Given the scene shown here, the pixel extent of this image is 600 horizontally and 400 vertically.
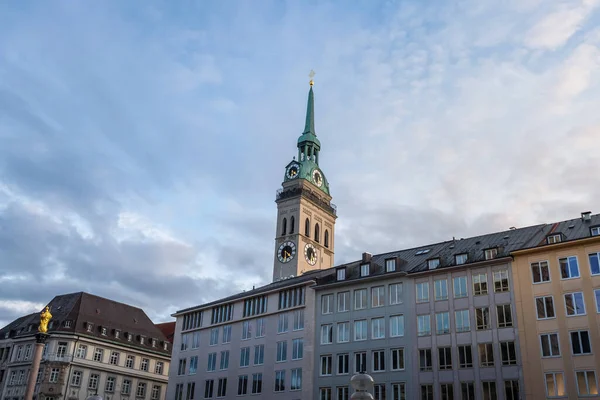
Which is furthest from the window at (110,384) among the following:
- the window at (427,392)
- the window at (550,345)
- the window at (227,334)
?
the window at (550,345)

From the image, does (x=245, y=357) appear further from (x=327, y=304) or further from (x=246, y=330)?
(x=327, y=304)

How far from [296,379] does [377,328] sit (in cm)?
1001

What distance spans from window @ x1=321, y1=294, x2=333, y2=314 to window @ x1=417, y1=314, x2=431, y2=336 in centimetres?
992

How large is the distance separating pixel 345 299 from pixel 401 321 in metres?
7.01

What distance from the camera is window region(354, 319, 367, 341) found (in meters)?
60.6

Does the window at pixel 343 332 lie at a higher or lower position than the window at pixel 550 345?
higher

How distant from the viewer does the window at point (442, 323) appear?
56059 millimetres

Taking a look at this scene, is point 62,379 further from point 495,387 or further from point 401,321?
point 495,387

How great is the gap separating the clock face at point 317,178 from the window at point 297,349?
203 feet

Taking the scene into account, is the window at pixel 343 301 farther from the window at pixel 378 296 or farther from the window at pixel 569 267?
the window at pixel 569 267

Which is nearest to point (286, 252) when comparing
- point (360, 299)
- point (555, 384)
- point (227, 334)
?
point (227, 334)

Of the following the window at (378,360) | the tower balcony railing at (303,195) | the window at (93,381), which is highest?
the tower balcony railing at (303,195)

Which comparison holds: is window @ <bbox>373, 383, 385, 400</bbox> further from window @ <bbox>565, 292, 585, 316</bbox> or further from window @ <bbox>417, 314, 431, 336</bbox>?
window @ <bbox>565, 292, 585, 316</bbox>

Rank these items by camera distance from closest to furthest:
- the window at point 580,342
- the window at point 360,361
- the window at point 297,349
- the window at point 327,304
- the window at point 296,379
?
the window at point 580,342 → the window at point 360,361 → the window at point 296,379 → the window at point 297,349 → the window at point 327,304
